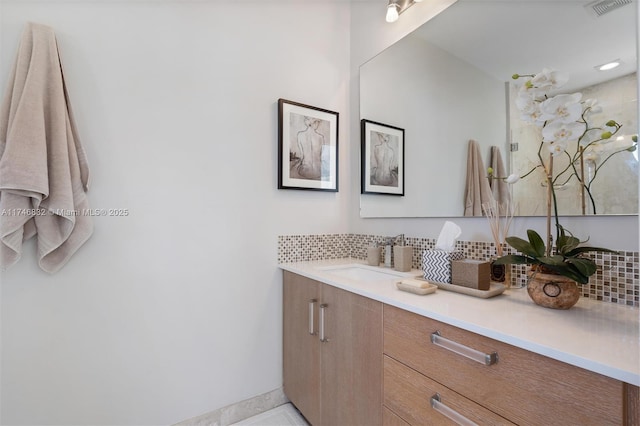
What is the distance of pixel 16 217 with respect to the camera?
1042 millimetres

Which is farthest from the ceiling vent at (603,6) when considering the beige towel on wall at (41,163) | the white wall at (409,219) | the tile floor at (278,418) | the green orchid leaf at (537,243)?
the tile floor at (278,418)

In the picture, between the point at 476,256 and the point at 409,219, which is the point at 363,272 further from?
the point at 476,256

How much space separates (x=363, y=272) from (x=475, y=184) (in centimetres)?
77

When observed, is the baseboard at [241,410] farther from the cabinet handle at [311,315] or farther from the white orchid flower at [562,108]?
the white orchid flower at [562,108]

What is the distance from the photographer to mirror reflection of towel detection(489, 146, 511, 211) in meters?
1.17

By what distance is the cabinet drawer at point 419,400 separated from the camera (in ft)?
2.37

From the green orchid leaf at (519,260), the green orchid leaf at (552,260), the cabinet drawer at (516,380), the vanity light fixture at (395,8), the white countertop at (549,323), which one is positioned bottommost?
the cabinet drawer at (516,380)

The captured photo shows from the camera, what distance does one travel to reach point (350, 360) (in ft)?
3.81

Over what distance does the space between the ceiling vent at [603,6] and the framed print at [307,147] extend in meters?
1.30

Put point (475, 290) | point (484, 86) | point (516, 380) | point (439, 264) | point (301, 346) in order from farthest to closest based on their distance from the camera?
1. point (301, 346)
2. point (484, 86)
3. point (439, 264)
4. point (475, 290)
5. point (516, 380)

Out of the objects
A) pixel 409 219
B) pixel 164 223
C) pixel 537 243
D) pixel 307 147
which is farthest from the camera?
pixel 307 147

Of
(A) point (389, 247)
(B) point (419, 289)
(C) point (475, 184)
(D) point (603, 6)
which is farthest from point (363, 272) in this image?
(D) point (603, 6)

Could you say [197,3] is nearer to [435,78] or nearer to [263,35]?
[263,35]

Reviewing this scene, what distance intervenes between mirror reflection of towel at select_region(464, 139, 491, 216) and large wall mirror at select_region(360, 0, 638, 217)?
0.03m
